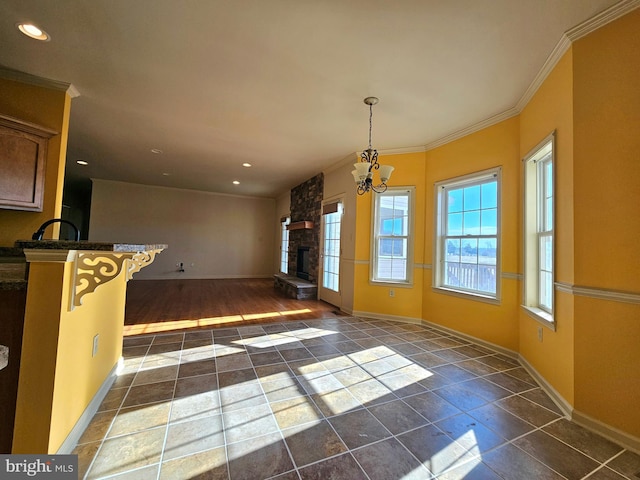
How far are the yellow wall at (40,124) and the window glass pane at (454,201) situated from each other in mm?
4714

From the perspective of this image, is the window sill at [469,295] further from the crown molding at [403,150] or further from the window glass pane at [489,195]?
the crown molding at [403,150]

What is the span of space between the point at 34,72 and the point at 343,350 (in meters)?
4.21

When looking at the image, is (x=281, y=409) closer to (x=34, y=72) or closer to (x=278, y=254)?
(x=34, y=72)

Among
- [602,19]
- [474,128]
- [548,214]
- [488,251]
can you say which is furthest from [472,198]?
[602,19]

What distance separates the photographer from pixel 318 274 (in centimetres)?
603

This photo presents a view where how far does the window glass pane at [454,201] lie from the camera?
3.83 m

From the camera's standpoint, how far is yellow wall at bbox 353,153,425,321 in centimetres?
424

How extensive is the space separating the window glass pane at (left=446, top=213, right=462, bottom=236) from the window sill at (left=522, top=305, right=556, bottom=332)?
126 centimetres

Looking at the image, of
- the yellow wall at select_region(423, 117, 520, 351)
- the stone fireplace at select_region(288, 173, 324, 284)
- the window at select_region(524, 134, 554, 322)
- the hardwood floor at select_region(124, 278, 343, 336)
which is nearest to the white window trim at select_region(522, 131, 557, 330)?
the window at select_region(524, 134, 554, 322)

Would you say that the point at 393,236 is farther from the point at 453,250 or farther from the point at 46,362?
the point at 46,362

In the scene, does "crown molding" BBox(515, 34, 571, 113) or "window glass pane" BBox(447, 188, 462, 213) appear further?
"window glass pane" BBox(447, 188, 462, 213)

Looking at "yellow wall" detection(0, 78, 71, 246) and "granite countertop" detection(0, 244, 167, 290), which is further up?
"yellow wall" detection(0, 78, 71, 246)

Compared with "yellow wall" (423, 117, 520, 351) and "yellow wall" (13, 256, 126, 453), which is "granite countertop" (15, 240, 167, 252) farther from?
"yellow wall" (423, 117, 520, 351)

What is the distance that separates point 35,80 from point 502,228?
523 centimetres
